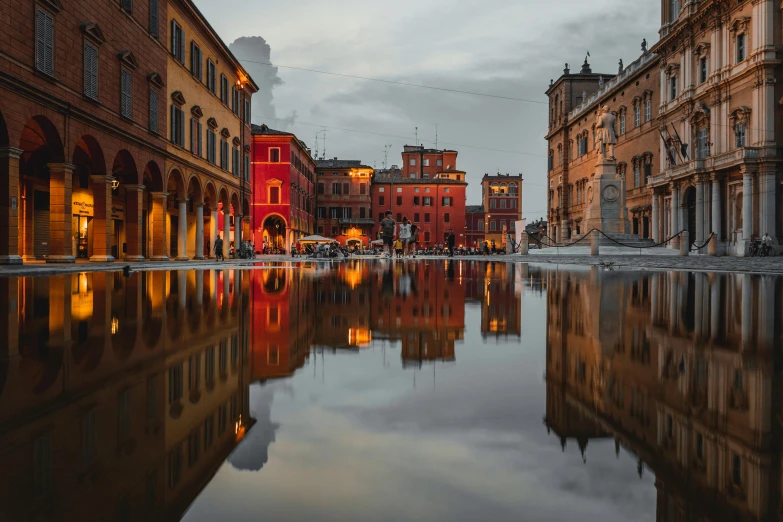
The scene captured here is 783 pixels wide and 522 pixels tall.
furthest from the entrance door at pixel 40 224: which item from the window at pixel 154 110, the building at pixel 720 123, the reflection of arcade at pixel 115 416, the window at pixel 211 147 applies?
the building at pixel 720 123

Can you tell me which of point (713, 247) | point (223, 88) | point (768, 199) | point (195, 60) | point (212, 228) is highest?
point (223, 88)

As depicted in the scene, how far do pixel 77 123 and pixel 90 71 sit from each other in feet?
7.46

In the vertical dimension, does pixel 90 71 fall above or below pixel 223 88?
below

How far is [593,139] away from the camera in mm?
61875

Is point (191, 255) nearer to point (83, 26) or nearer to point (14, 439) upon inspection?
point (83, 26)

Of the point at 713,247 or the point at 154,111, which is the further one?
the point at 713,247

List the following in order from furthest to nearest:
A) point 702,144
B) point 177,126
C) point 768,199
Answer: point 702,144
point 768,199
point 177,126

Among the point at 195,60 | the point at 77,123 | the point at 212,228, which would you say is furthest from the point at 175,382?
the point at 212,228

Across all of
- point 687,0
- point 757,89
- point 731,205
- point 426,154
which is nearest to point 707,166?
point 731,205

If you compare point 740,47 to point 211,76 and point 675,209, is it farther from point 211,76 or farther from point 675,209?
point 211,76

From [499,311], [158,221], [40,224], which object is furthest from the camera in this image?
[158,221]

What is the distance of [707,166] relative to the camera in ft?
126

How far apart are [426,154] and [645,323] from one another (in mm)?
101360

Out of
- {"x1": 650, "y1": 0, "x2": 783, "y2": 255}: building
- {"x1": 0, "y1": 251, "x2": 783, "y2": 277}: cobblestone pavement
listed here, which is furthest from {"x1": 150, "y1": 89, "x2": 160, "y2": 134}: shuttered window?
{"x1": 650, "y1": 0, "x2": 783, "y2": 255}: building
